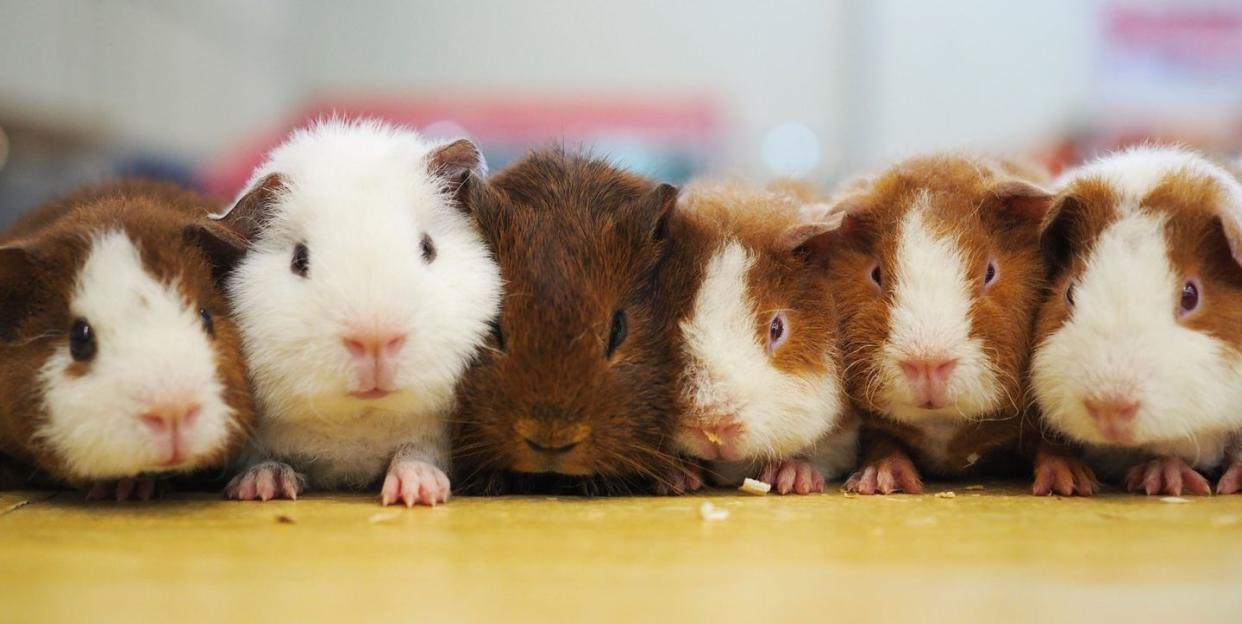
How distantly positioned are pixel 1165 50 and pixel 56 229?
21.8 ft

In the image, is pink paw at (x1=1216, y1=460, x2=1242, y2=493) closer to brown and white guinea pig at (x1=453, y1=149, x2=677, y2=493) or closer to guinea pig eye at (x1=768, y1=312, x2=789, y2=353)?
guinea pig eye at (x1=768, y1=312, x2=789, y2=353)

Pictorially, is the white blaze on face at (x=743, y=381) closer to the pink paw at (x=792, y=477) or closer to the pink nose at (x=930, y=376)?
the pink paw at (x=792, y=477)

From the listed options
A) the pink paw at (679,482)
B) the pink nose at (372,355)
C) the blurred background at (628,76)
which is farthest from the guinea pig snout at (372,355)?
the blurred background at (628,76)

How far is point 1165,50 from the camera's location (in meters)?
6.39

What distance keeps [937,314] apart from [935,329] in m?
0.04

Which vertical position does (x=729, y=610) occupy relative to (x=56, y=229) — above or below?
below

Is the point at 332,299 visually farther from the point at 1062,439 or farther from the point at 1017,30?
the point at 1017,30

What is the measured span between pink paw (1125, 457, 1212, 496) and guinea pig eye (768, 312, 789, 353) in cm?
87

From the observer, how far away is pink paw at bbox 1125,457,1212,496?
217 centimetres

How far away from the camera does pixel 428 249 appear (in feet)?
7.17

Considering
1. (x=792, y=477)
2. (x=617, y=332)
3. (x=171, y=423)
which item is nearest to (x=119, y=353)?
(x=171, y=423)

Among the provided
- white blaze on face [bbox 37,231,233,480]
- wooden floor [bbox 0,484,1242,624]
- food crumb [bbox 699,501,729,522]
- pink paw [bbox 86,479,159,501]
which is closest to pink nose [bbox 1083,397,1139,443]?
wooden floor [bbox 0,484,1242,624]

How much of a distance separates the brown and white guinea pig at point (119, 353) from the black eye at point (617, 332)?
78 centimetres

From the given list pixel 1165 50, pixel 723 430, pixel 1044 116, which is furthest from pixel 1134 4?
pixel 723 430
